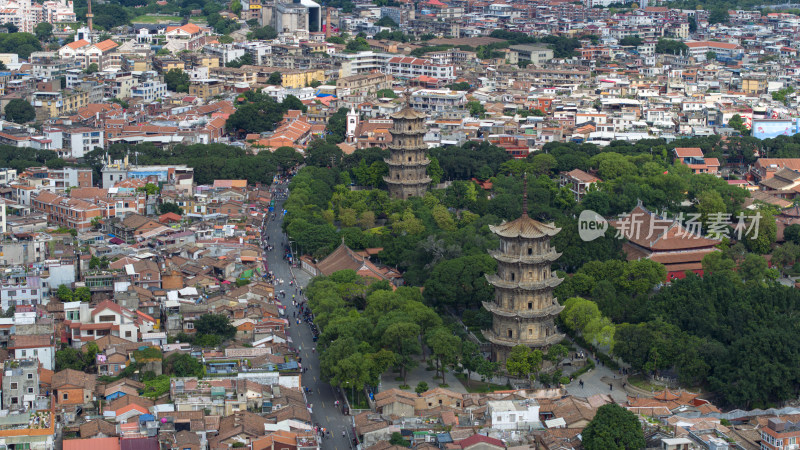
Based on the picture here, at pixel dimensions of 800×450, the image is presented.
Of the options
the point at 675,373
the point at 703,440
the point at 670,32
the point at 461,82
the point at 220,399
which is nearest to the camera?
the point at 703,440

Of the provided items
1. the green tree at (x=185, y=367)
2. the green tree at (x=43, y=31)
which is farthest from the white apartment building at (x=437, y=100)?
the green tree at (x=185, y=367)

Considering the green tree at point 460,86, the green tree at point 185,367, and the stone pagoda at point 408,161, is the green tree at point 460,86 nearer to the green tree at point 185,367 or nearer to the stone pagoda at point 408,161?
the stone pagoda at point 408,161

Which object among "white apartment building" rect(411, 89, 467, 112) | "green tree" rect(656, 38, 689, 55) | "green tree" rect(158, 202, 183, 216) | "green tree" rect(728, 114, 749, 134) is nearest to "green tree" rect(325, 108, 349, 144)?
"white apartment building" rect(411, 89, 467, 112)

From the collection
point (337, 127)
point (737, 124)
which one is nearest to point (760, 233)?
point (737, 124)

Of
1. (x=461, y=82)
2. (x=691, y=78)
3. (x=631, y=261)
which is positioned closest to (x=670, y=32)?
(x=691, y=78)

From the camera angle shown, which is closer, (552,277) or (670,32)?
(552,277)

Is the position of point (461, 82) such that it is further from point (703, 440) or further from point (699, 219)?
point (703, 440)
